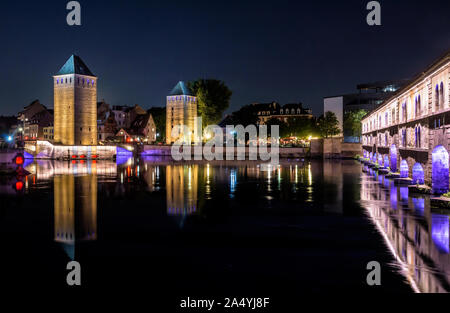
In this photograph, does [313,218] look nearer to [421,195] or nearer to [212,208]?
[212,208]

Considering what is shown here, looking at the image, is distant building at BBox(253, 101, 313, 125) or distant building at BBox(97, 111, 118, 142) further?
distant building at BBox(253, 101, 313, 125)

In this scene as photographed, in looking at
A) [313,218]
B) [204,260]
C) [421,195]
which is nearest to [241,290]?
[204,260]

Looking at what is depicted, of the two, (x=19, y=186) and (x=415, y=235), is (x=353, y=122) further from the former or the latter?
(x=415, y=235)

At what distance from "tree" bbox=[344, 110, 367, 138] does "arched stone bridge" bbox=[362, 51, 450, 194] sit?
56445 mm

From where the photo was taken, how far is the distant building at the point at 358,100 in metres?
95.9

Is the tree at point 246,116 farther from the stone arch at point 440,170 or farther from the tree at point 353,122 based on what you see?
the stone arch at point 440,170

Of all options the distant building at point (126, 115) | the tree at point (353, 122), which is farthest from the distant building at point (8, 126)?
the tree at point (353, 122)

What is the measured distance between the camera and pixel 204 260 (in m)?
10.3

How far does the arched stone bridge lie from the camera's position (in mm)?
17922

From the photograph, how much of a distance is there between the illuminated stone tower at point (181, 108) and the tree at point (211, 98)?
5.15 metres

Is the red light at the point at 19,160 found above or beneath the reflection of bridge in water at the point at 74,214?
above

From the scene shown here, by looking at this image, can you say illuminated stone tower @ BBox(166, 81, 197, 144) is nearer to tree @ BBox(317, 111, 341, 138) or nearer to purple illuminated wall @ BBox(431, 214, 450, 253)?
tree @ BBox(317, 111, 341, 138)

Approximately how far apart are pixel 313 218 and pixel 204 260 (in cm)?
742

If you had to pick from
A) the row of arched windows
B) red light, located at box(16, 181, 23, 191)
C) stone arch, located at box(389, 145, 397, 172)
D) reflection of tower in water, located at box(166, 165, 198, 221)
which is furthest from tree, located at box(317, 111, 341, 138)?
red light, located at box(16, 181, 23, 191)
